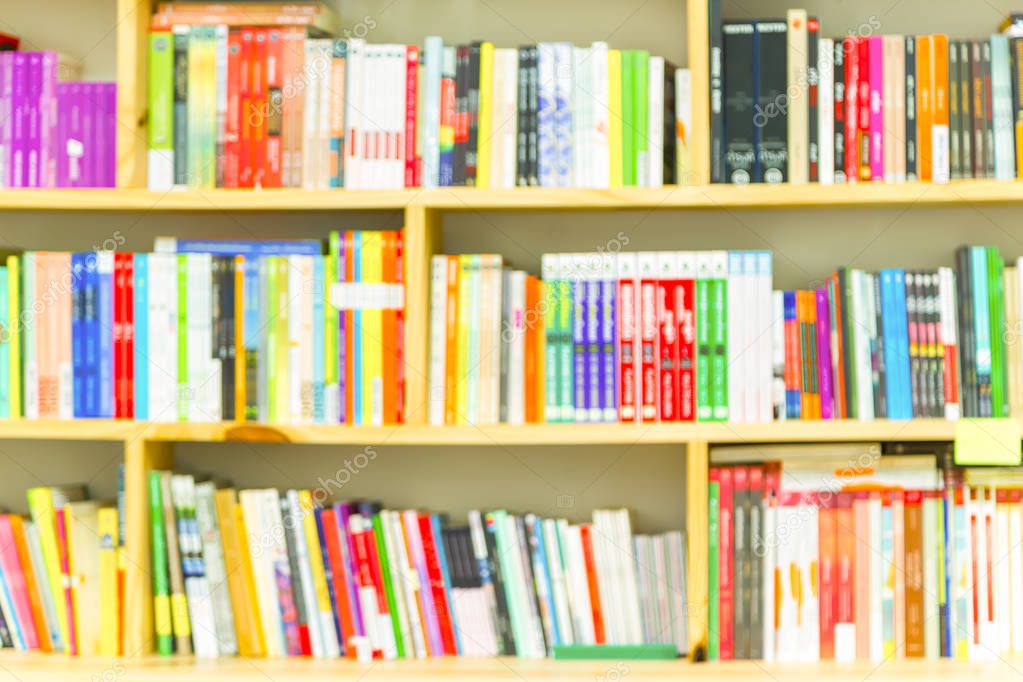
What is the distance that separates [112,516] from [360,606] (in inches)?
19.2

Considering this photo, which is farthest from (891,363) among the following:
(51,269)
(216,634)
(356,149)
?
(51,269)

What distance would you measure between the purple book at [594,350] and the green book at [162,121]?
2.60 feet

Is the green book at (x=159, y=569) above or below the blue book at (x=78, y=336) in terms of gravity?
below

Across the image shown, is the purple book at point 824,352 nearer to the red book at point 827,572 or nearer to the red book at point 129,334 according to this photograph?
the red book at point 827,572

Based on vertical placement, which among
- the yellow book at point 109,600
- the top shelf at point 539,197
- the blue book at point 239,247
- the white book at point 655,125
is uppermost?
the white book at point 655,125

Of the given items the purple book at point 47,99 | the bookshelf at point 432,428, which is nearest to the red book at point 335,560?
the bookshelf at point 432,428

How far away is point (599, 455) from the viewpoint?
238 cm

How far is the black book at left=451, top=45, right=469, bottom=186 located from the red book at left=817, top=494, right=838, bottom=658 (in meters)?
0.88

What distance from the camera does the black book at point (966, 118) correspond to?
2.12m

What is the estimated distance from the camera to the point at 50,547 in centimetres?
225

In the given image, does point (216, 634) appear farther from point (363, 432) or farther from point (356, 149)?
point (356, 149)

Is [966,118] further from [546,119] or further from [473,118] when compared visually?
[473,118]

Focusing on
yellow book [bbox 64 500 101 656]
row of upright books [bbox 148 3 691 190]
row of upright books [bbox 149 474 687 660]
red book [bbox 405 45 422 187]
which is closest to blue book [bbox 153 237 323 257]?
row of upright books [bbox 148 3 691 190]

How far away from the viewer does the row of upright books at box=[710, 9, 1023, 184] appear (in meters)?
2.12
